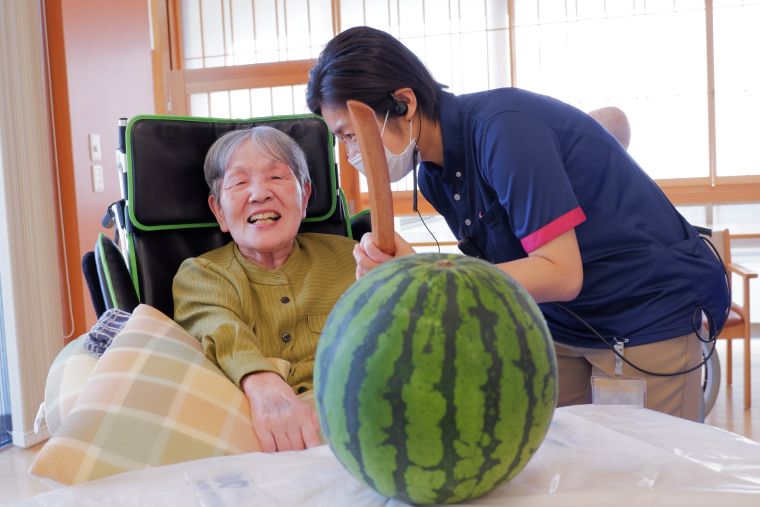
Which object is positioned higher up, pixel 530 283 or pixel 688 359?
pixel 530 283

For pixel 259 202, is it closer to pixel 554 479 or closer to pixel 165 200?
pixel 165 200

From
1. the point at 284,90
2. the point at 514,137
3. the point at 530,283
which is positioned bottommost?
the point at 530,283

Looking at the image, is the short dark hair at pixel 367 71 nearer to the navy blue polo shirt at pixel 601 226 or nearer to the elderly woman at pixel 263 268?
the navy blue polo shirt at pixel 601 226

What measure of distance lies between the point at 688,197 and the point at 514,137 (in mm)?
3941

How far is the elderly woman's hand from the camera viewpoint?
44.2 inches

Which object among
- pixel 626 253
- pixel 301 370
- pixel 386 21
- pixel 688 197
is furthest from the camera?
pixel 386 21

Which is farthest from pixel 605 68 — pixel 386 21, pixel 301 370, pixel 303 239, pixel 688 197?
pixel 301 370

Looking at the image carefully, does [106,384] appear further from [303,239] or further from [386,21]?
[386,21]

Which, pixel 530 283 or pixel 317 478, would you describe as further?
pixel 530 283

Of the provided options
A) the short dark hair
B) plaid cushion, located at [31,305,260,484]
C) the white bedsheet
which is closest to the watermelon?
the white bedsheet

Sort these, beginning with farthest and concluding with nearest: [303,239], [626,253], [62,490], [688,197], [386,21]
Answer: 1. [386,21]
2. [688,197]
3. [303,239]
4. [626,253]
5. [62,490]

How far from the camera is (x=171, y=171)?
1739 millimetres

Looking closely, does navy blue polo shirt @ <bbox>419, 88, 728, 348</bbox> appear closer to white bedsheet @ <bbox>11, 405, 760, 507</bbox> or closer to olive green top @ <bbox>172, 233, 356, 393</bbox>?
olive green top @ <bbox>172, 233, 356, 393</bbox>

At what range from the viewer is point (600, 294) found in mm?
1321
